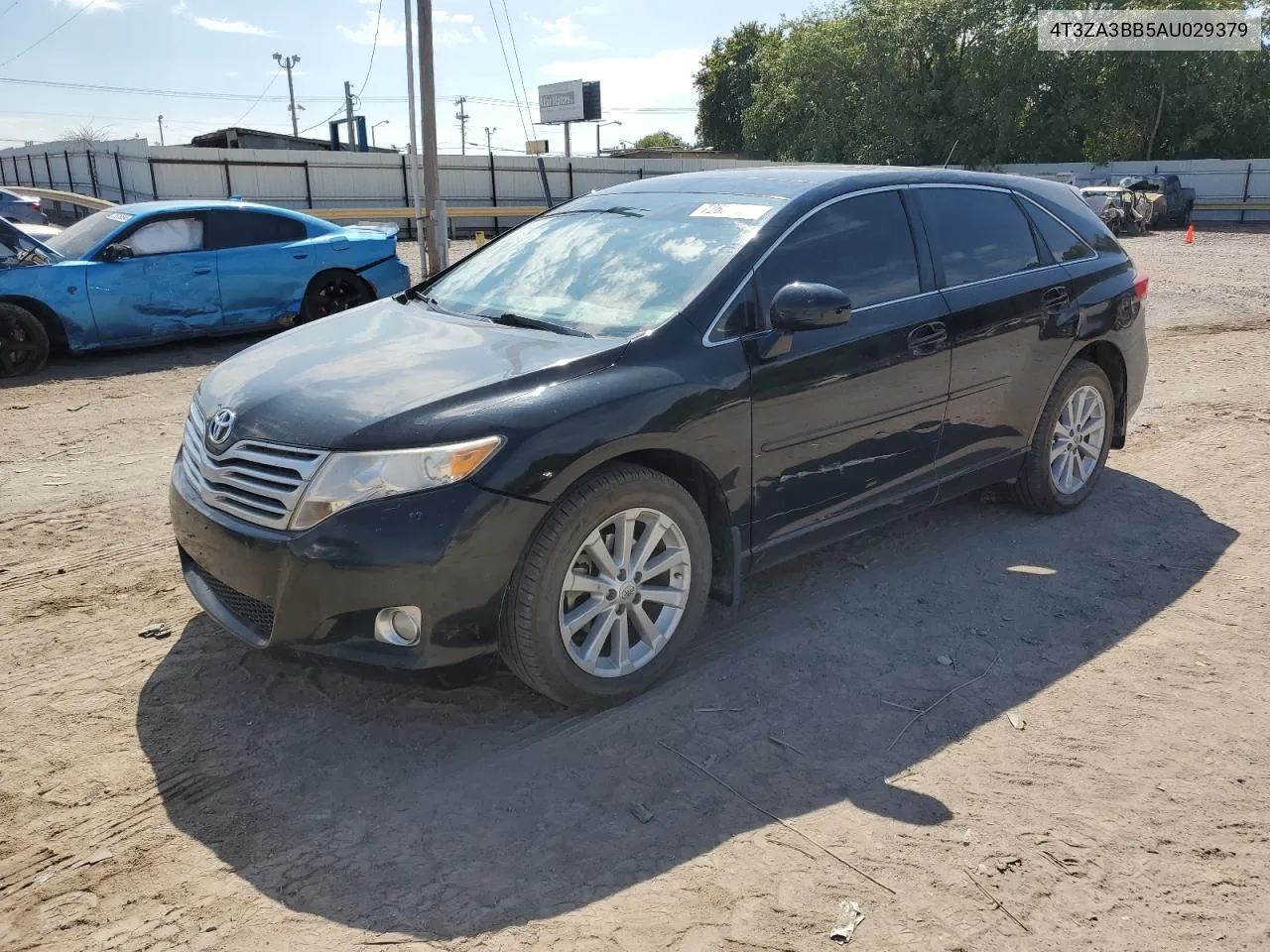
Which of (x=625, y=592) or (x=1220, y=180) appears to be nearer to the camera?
(x=625, y=592)

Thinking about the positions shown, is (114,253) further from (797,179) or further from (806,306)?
(806,306)

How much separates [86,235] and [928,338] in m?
8.15

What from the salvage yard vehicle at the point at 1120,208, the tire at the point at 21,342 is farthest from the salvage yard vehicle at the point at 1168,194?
the tire at the point at 21,342

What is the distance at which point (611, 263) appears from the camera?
401 centimetres

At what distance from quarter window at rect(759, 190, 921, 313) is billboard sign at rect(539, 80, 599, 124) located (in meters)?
38.4

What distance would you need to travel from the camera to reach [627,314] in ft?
12.0

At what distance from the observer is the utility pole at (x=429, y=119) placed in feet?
44.8

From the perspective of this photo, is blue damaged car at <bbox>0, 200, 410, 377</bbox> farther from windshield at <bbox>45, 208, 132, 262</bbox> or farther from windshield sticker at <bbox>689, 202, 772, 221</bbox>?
windshield sticker at <bbox>689, 202, 772, 221</bbox>

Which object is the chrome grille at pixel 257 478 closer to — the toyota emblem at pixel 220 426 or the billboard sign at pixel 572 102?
the toyota emblem at pixel 220 426

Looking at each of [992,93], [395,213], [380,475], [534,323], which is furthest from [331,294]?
[992,93]

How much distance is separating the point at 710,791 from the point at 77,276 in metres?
8.14

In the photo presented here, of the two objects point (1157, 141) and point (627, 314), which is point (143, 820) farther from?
point (1157, 141)

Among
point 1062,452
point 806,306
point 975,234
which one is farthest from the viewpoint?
point 1062,452

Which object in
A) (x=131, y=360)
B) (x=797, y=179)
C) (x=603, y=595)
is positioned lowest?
(x=131, y=360)
